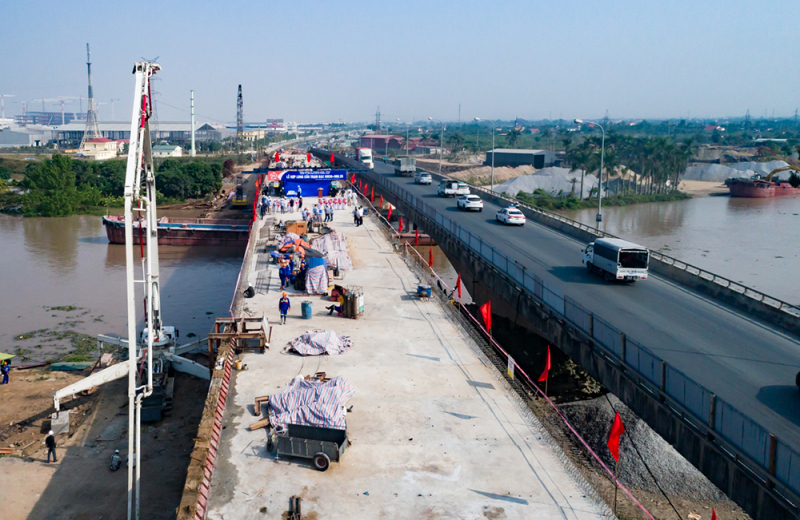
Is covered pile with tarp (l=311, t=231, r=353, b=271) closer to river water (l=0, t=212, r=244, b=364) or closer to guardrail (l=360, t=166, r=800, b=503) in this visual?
river water (l=0, t=212, r=244, b=364)

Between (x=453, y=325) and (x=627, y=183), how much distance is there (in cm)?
10466

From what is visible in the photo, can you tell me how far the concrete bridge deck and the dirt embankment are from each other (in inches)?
114

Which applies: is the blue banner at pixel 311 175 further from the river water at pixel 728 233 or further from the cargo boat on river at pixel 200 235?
the river water at pixel 728 233

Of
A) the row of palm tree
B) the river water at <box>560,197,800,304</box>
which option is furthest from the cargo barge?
the row of palm tree

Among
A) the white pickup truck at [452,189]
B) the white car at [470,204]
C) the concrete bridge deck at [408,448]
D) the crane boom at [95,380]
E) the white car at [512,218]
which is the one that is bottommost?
the crane boom at [95,380]

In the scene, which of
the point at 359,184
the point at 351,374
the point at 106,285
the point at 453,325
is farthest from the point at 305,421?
the point at 359,184

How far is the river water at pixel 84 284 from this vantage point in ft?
116

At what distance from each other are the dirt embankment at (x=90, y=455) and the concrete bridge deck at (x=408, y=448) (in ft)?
9.51

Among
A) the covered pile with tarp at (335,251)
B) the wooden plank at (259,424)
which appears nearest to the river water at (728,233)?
the covered pile with tarp at (335,251)

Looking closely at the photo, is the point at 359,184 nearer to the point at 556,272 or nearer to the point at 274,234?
the point at 274,234

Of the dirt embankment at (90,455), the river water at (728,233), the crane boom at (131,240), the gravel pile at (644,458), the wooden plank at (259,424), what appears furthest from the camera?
the river water at (728,233)

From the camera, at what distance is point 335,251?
1348 inches

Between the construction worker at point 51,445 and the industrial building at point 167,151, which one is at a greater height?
the industrial building at point 167,151

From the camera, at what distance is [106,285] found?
45.7 metres
